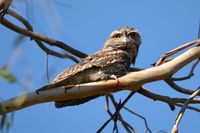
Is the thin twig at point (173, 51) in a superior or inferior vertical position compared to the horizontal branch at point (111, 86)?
superior

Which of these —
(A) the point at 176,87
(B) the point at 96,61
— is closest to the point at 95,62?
(B) the point at 96,61

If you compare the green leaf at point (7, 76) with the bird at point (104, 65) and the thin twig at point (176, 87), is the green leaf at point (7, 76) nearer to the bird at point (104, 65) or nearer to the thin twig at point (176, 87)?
the bird at point (104, 65)

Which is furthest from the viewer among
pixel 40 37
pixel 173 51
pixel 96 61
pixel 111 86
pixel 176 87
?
pixel 40 37

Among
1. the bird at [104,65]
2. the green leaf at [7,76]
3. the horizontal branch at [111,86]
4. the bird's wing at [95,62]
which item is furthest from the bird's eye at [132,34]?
the green leaf at [7,76]

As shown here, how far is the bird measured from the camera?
4.09 meters

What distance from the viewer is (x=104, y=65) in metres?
4.37

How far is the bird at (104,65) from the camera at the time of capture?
161 inches

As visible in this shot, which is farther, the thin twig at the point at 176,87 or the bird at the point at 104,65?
the thin twig at the point at 176,87

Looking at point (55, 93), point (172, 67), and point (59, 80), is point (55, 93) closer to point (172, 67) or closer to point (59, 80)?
point (59, 80)

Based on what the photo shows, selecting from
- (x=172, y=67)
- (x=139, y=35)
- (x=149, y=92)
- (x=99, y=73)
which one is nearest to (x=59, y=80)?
(x=99, y=73)

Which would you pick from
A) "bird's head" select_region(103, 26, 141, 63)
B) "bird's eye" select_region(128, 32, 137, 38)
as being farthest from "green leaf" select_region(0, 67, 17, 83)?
"bird's eye" select_region(128, 32, 137, 38)

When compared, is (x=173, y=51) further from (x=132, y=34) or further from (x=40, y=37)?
(x=132, y=34)

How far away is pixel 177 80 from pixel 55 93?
5.01ft

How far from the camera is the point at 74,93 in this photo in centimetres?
324
